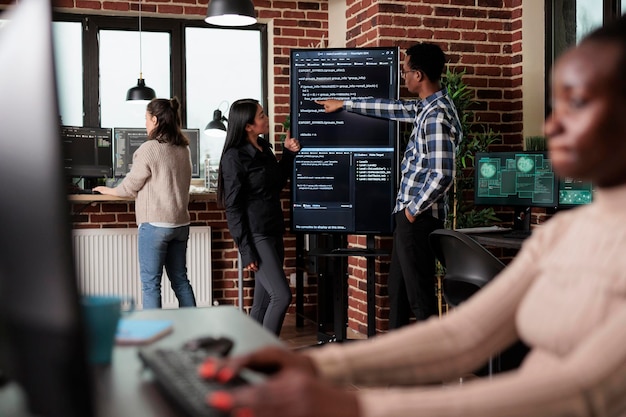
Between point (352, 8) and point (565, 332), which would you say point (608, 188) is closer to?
point (565, 332)

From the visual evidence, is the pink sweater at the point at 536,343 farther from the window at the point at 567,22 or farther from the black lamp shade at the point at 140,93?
the black lamp shade at the point at 140,93

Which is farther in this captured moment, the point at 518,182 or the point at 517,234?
the point at 518,182

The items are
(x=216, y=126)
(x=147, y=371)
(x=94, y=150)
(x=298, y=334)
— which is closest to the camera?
(x=147, y=371)

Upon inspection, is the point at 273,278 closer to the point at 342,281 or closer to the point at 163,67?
the point at 342,281

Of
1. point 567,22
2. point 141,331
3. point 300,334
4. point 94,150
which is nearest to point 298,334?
point 300,334

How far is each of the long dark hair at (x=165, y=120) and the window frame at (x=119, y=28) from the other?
183cm

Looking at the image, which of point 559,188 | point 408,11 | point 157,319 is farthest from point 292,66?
point 157,319

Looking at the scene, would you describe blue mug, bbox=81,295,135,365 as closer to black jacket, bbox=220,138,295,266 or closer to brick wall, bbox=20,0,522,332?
black jacket, bbox=220,138,295,266

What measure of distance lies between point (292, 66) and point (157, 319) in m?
3.11

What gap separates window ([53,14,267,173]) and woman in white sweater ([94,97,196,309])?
5.62ft

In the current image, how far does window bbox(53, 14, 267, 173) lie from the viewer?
5.98 meters

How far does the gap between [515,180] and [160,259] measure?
203 cm

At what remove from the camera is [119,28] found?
19.8ft

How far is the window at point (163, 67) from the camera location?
235 inches
